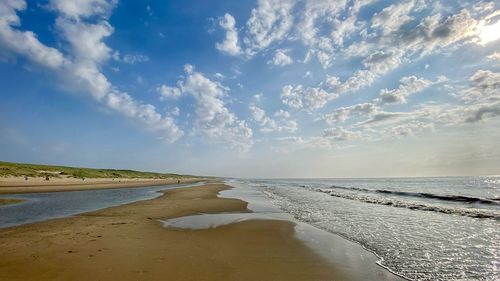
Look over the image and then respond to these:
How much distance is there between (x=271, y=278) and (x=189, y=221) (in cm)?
932

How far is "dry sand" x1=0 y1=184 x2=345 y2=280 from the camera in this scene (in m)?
6.62

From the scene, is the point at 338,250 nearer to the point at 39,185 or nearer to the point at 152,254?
the point at 152,254

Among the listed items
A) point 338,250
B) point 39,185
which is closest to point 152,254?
point 338,250

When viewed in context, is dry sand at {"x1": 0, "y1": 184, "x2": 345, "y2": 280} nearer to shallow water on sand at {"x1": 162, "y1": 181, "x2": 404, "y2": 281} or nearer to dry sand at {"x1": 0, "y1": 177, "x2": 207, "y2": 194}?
shallow water on sand at {"x1": 162, "y1": 181, "x2": 404, "y2": 281}

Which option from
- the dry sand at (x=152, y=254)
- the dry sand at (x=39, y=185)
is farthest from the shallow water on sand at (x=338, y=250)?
the dry sand at (x=39, y=185)

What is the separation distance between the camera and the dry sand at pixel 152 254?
6.62m

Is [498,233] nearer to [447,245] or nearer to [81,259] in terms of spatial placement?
[447,245]

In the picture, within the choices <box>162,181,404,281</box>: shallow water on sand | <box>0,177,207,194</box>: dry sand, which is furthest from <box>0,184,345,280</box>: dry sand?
<box>0,177,207,194</box>: dry sand

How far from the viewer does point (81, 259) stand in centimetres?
761

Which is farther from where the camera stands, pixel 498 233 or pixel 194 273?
pixel 498 233

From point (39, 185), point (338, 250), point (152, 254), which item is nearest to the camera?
point (152, 254)

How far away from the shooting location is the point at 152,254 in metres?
8.23

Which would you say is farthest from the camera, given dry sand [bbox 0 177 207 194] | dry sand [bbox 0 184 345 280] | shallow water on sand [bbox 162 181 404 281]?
dry sand [bbox 0 177 207 194]

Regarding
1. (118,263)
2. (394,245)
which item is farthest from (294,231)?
(118,263)
